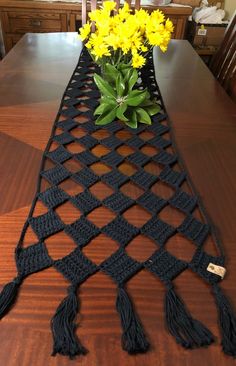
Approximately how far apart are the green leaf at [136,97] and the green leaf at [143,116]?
4cm

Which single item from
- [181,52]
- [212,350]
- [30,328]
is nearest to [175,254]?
[212,350]

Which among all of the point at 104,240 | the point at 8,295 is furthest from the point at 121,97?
the point at 8,295

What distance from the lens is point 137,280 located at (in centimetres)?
48

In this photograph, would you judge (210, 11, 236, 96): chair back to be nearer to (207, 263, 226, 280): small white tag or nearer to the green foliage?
the green foliage

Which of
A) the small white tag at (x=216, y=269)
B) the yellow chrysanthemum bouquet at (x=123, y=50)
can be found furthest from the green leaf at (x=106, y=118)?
the small white tag at (x=216, y=269)

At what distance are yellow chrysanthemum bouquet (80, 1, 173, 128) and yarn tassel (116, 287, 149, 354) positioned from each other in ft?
1.78

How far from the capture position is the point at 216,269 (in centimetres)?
49

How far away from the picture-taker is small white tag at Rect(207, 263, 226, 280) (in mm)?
482

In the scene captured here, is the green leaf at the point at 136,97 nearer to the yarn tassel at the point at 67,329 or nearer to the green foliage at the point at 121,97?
the green foliage at the point at 121,97

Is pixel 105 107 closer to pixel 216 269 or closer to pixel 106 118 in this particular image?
pixel 106 118

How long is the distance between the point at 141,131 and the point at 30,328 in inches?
23.7

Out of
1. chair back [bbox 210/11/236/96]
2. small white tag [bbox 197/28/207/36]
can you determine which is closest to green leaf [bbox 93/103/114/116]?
chair back [bbox 210/11/236/96]

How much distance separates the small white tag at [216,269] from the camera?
0.48 metres

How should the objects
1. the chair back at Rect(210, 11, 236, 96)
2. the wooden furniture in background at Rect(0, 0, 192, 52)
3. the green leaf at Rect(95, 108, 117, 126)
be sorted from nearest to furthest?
the green leaf at Rect(95, 108, 117, 126) → the chair back at Rect(210, 11, 236, 96) → the wooden furniture in background at Rect(0, 0, 192, 52)
